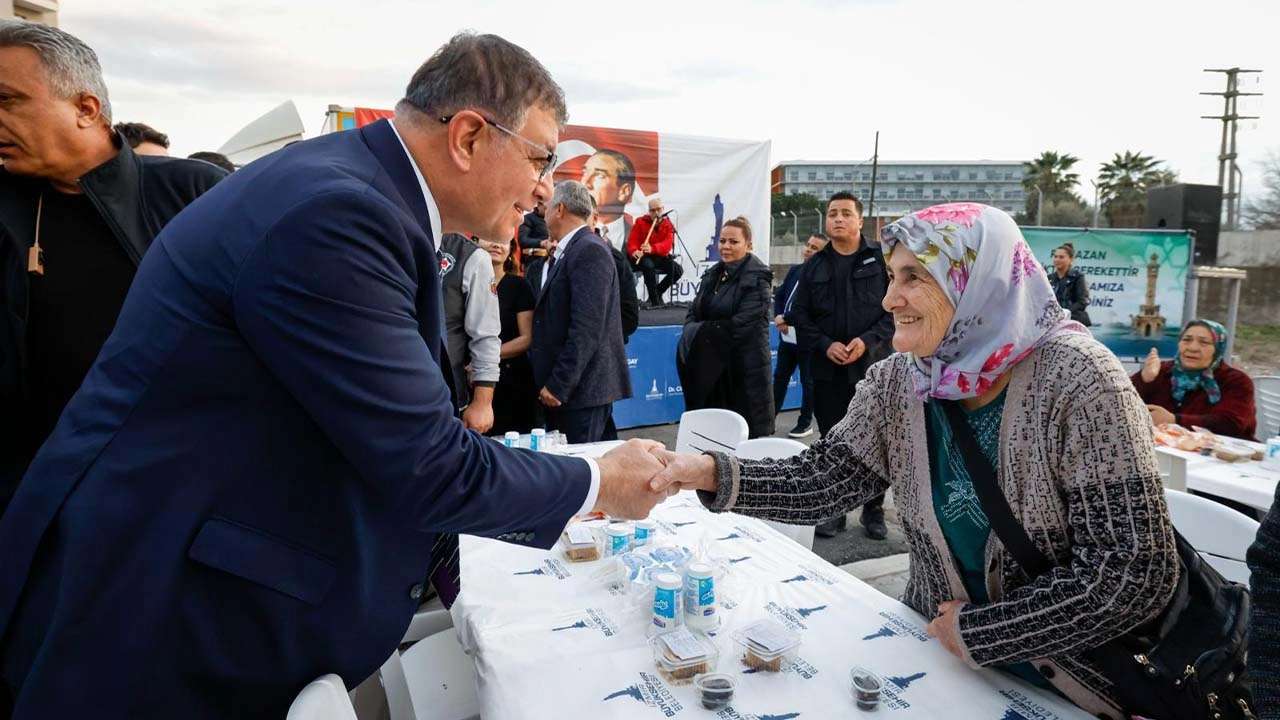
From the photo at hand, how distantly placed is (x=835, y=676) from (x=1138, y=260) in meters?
10.0

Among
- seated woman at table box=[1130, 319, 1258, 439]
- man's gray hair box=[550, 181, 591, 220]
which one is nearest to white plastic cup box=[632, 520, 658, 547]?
man's gray hair box=[550, 181, 591, 220]

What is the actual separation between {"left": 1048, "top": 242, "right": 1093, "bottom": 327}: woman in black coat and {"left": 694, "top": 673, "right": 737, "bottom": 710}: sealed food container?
29.5 feet

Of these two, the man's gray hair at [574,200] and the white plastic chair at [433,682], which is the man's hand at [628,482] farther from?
the man's gray hair at [574,200]

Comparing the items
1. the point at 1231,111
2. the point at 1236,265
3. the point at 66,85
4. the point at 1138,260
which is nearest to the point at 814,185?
the point at 1231,111

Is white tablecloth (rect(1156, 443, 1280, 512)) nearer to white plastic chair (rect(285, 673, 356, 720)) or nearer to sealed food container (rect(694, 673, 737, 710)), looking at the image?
sealed food container (rect(694, 673, 737, 710))

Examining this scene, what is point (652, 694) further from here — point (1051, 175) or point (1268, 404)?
point (1051, 175)

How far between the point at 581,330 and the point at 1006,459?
303 centimetres

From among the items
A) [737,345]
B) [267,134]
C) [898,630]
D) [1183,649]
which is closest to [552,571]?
[898,630]

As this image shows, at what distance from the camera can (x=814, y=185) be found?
8575 cm

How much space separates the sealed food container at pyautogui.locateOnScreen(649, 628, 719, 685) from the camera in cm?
158

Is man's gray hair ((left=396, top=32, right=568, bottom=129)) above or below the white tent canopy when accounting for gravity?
below

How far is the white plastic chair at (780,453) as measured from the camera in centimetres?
297

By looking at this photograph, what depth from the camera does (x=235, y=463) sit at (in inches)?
45.8

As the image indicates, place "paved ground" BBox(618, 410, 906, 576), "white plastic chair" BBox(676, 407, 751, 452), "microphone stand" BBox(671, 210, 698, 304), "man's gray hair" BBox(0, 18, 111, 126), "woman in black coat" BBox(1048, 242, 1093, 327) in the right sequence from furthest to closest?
"microphone stand" BBox(671, 210, 698, 304) → "woman in black coat" BBox(1048, 242, 1093, 327) → "paved ground" BBox(618, 410, 906, 576) → "white plastic chair" BBox(676, 407, 751, 452) → "man's gray hair" BBox(0, 18, 111, 126)
